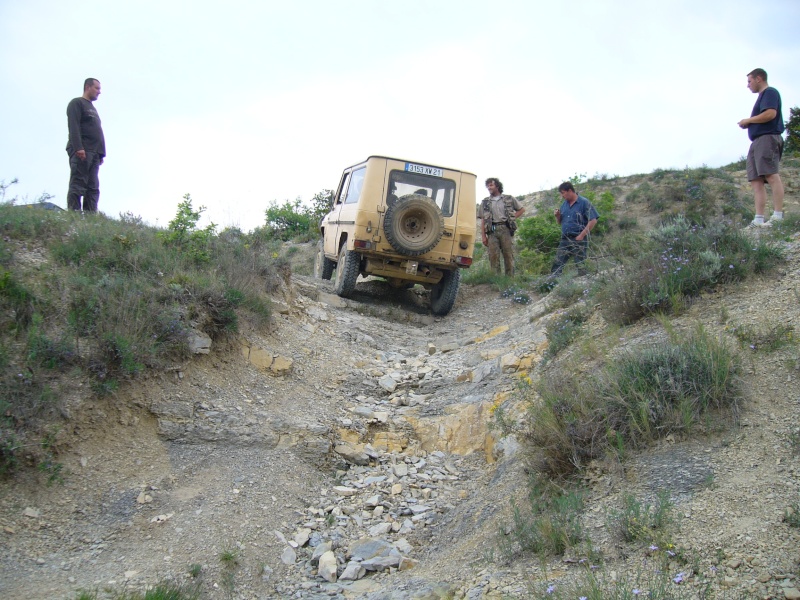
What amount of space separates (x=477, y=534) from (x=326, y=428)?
1936 millimetres

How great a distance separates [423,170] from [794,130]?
1426 cm

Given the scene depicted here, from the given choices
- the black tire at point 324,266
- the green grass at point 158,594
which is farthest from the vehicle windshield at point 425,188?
the green grass at point 158,594

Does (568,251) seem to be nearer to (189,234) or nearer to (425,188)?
(425,188)

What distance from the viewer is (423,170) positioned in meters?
9.13

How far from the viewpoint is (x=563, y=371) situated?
4.88 metres

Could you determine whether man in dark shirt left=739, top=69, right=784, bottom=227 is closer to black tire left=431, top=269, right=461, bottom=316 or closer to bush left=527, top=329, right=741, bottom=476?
bush left=527, top=329, right=741, bottom=476

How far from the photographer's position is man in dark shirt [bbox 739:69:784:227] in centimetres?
635

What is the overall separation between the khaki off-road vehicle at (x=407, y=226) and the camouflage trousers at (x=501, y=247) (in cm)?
160

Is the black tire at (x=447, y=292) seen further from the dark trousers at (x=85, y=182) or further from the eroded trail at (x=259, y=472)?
the dark trousers at (x=85, y=182)

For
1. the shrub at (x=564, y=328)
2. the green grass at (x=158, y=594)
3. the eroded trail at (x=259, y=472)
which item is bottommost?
the green grass at (x=158, y=594)

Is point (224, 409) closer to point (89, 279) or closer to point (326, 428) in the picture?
point (326, 428)

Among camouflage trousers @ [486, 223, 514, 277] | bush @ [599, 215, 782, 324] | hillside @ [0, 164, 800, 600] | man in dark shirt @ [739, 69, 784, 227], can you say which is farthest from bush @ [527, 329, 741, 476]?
camouflage trousers @ [486, 223, 514, 277]

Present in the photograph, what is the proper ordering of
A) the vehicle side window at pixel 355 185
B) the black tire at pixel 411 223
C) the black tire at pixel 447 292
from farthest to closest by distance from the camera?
the black tire at pixel 447 292 → the vehicle side window at pixel 355 185 → the black tire at pixel 411 223

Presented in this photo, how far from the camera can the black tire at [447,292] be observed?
9414mm
